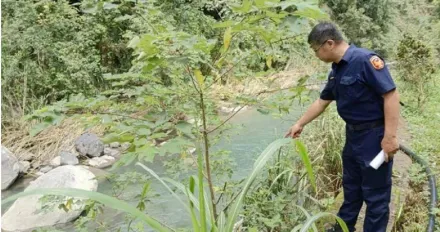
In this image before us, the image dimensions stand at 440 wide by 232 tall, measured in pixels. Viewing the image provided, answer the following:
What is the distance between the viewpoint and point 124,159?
5.02 ft

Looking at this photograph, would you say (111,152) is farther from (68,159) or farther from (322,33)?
(322,33)

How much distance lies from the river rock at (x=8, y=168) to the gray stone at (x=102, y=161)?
1.04m

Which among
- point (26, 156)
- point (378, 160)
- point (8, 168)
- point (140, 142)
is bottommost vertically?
point (26, 156)

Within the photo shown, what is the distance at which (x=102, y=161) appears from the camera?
632 cm

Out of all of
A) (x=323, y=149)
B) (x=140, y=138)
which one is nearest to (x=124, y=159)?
(x=140, y=138)

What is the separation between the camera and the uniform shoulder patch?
2002mm

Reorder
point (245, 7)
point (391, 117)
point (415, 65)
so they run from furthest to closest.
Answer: point (415, 65)
point (391, 117)
point (245, 7)

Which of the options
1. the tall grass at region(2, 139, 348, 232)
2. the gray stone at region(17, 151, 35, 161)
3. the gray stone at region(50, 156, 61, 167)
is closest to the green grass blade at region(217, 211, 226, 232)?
the tall grass at region(2, 139, 348, 232)

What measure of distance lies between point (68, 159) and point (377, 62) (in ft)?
17.5

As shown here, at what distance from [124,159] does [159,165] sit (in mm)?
3863

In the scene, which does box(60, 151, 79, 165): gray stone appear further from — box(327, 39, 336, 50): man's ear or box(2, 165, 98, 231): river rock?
box(327, 39, 336, 50): man's ear

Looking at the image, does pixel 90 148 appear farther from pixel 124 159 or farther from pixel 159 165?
pixel 124 159

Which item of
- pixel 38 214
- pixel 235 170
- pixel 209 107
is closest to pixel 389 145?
pixel 209 107

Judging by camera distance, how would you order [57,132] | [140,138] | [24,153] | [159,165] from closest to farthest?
1. [140,138]
2. [159,165]
3. [24,153]
4. [57,132]
